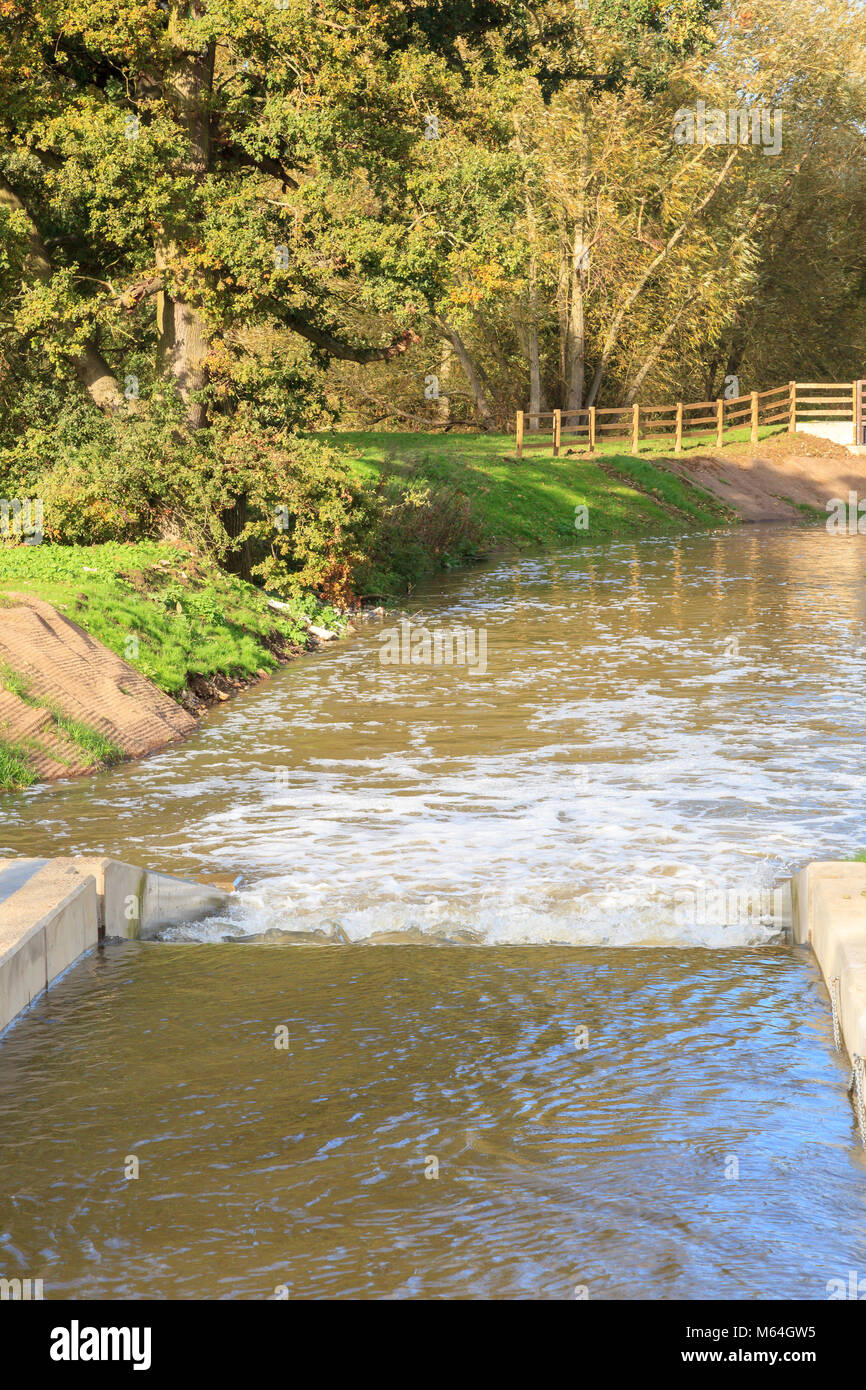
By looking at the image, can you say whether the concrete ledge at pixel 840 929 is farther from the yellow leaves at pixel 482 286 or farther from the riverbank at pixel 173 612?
the yellow leaves at pixel 482 286

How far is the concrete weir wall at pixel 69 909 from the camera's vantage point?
7.51 metres

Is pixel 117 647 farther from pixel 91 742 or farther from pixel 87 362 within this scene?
pixel 87 362

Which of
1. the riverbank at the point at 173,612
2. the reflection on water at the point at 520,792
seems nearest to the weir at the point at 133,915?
the reflection on water at the point at 520,792

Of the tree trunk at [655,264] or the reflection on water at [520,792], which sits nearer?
the reflection on water at [520,792]

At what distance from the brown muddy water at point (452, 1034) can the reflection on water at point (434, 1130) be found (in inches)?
0.6

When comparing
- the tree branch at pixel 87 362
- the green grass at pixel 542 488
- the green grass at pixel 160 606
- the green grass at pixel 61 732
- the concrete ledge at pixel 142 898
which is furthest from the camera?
the green grass at pixel 542 488

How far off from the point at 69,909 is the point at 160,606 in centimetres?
1100

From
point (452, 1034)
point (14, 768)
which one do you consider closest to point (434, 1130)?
point (452, 1034)

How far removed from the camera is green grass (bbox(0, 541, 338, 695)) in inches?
665

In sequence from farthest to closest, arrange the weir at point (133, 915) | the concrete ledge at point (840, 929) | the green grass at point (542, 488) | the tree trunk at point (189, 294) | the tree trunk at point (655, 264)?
1. the tree trunk at point (655, 264)
2. the green grass at point (542, 488)
3. the tree trunk at point (189, 294)
4. the weir at point (133, 915)
5. the concrete ledge at point (840, 929)

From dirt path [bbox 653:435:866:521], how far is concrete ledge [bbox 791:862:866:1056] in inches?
1474

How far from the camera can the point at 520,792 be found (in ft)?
41.8

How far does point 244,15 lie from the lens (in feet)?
68.9
